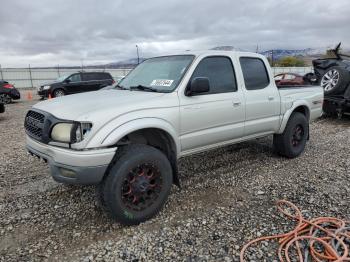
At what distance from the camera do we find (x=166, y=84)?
4.00 m

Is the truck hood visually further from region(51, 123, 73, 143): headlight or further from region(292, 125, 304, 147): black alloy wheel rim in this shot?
region(292, 125, 304, 147): black alloy wheel rim

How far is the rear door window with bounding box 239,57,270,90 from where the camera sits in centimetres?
479

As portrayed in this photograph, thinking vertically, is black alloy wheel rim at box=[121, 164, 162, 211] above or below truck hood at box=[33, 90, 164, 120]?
below

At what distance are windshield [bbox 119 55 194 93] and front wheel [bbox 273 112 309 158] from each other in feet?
7.68

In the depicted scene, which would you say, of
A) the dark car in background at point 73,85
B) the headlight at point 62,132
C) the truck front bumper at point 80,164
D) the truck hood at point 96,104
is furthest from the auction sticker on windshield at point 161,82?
the dark car in background at point 73,85

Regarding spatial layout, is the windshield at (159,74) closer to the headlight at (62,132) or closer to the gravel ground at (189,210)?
the headlight at (62,132)

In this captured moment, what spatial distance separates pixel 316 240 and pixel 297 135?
118 inches

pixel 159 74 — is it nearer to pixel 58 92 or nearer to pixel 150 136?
pixel 150 136

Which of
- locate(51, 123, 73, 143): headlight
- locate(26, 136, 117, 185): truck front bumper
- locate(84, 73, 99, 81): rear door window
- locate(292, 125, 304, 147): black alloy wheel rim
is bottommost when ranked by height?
locate(292, 125, 304, 147): black alloy wheel rim

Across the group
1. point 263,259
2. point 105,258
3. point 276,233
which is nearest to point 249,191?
point 276,233

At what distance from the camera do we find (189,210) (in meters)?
3.82

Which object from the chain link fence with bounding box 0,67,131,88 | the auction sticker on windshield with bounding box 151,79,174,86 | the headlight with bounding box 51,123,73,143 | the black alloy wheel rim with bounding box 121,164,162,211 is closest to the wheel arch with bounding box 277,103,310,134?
the auction sticker on windshield with bounding box 151,79,174,86

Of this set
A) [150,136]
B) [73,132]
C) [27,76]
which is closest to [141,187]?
[150,136]

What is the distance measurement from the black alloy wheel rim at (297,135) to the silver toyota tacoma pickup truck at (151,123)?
0.65 m
